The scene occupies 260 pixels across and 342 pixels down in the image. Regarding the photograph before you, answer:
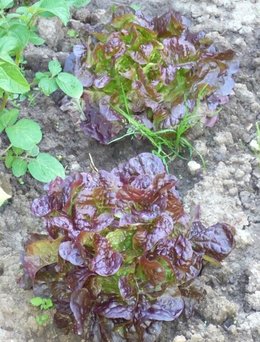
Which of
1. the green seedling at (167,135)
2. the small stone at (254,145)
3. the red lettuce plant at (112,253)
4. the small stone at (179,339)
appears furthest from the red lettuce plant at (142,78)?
the small stone at (179,339)

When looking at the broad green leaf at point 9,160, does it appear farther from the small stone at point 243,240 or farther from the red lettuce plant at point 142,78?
the small stone at point 243,240

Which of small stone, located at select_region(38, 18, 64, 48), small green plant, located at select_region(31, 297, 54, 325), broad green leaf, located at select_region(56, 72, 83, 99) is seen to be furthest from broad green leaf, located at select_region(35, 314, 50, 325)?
small stone, located at select_region(38, 18, 64, 48)

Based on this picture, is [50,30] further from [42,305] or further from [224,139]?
[42,305]

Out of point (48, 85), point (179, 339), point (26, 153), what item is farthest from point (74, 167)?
point (179, 339)

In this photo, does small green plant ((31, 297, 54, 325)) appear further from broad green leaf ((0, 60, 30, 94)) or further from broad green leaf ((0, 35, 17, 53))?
broad green leaf ((0, 35, 17, 53))

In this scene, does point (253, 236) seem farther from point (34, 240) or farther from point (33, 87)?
point (33, 87)
